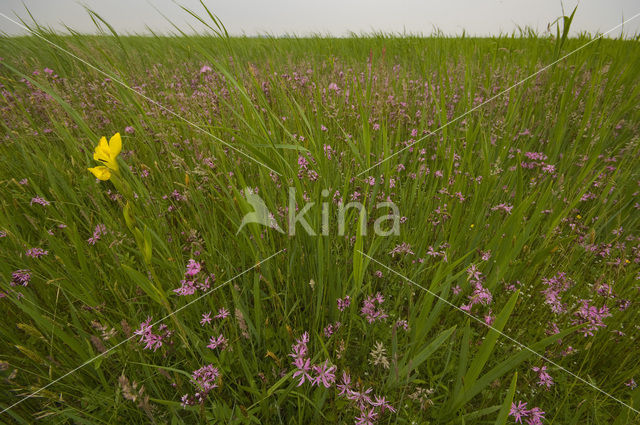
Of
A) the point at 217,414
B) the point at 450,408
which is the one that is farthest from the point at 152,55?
the point at 450,408

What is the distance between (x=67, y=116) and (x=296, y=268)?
8.72 feet

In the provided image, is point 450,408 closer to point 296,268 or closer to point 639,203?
point 296,268

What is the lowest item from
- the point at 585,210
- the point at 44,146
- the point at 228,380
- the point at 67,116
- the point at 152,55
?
the point at 228,380

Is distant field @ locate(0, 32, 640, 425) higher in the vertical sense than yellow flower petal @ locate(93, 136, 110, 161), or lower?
lower

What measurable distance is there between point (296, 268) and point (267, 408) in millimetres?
A: 542

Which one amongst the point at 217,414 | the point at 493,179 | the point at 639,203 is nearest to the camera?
the point at 217,414

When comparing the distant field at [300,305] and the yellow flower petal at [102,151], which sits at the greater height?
the yellow flower petal at [102,151]

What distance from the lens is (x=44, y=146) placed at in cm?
247

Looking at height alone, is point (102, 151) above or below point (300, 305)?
above

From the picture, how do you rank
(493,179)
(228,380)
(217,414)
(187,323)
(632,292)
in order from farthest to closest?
1. (493,179)
2. (632,292)
3. (187,323)
4. (228,380)
5. (217,414)

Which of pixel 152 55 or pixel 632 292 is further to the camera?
pixel 152 55

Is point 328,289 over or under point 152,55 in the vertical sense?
under

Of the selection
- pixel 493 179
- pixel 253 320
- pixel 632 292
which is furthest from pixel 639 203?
pixel 253 320

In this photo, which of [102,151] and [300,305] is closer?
[102,151]
